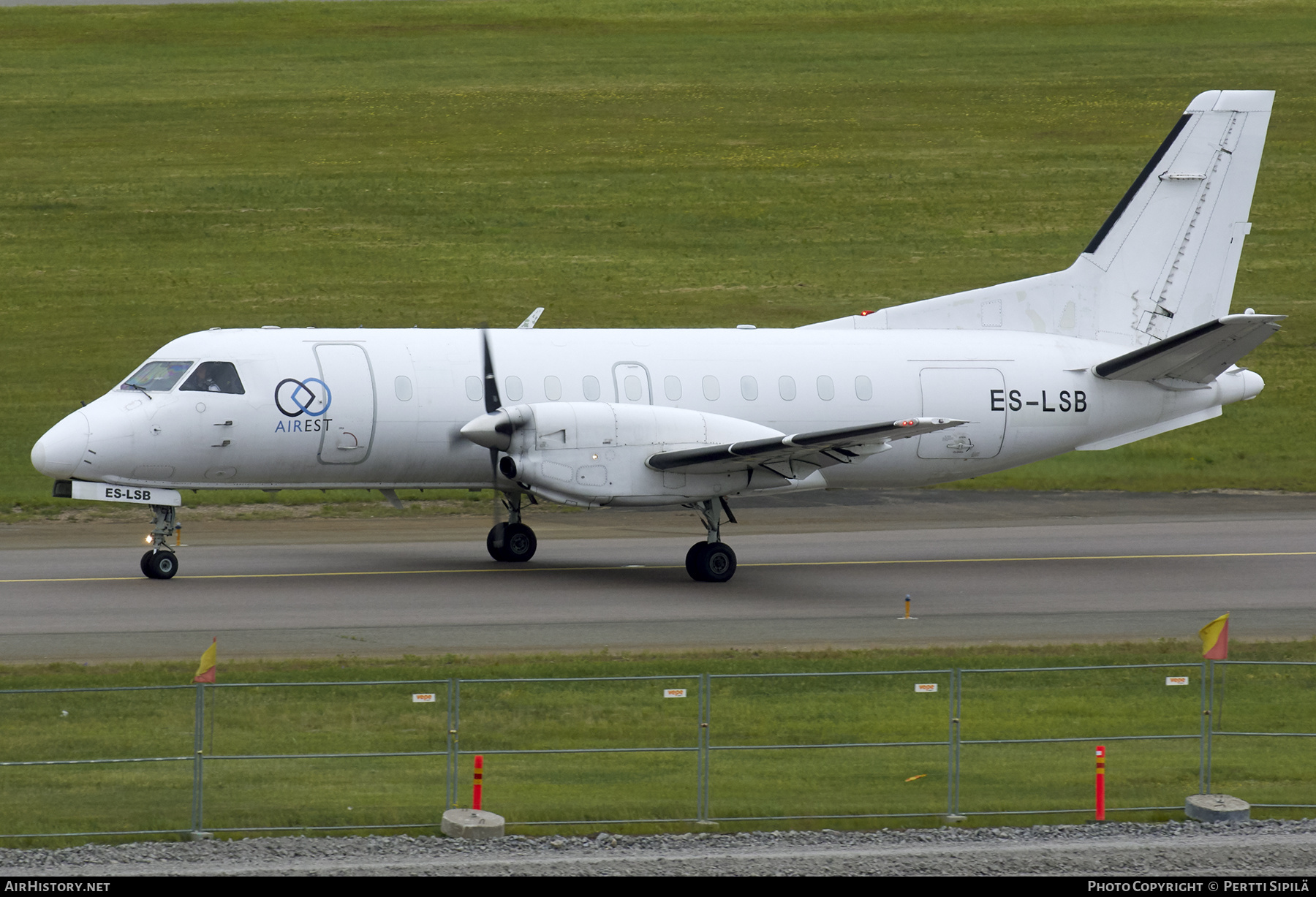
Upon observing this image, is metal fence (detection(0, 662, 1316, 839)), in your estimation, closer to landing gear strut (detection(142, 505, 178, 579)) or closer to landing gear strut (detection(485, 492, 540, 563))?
landing gear strut (detection(142, 505, 178, 579))

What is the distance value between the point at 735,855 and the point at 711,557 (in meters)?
12.2

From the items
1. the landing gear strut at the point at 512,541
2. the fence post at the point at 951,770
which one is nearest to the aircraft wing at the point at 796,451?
the landing gear strut at the point at 512,541

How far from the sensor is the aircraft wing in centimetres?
2294

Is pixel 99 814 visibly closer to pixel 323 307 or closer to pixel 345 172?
pixel 323 307

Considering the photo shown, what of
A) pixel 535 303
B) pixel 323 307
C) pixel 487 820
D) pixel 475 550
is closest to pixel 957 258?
pixel 535 303

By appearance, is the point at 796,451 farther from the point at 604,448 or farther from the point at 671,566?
the point at 671,566

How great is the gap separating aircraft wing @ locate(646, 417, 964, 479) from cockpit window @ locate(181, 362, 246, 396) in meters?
6.20

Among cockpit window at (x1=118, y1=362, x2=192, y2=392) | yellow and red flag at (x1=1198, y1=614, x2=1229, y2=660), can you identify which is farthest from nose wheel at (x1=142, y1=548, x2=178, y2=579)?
yellow and red flag at (x1=1198, y1=614, x2=1229, y2=660)

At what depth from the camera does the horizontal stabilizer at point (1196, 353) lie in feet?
85.3

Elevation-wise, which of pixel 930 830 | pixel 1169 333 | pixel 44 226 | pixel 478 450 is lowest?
pixel 930 830

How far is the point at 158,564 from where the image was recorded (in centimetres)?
2438

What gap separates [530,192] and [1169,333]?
31.9 m

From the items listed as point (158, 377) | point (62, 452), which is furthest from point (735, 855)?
point (158, 377)

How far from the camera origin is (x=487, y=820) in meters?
13.0
